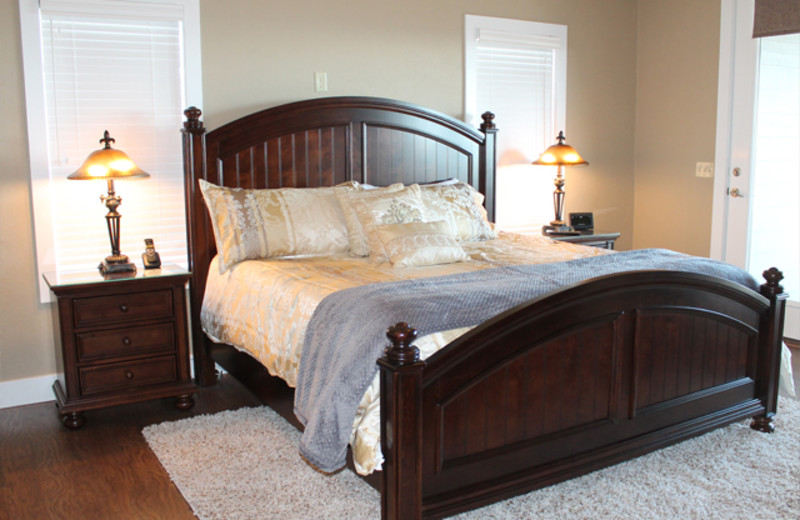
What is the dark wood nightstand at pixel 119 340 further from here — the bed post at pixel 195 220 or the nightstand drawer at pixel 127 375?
the bed post at pixel 195 220

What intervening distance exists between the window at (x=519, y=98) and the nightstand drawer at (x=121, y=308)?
7.27 ft

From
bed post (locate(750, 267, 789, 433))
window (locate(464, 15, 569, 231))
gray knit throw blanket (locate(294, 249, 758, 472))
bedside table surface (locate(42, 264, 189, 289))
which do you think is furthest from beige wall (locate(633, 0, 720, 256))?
bedside table surface (locate(42, 264, 189, 289))

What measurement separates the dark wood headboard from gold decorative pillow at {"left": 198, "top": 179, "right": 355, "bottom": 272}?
181 mm

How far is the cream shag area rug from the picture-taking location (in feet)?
7.61

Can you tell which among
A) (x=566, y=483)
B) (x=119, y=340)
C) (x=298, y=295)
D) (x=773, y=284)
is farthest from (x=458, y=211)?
(x=119, y=340)

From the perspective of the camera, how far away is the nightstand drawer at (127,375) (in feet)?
10.3

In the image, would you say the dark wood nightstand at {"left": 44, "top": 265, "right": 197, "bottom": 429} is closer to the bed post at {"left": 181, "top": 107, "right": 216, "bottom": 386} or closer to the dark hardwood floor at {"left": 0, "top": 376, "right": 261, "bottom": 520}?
the dark hardwood floor at {"left": 0, "top": 376, "right": 261, "bottom": 520}

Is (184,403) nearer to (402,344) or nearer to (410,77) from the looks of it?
(402,344)

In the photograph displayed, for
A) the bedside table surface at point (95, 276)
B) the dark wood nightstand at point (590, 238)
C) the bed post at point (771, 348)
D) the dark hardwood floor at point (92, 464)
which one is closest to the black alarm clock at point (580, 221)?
the dark wood nightstand at point (590, 238)

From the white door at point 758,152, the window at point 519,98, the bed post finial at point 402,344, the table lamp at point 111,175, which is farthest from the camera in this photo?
the window at point 519,98

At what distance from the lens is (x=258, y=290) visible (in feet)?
9.86

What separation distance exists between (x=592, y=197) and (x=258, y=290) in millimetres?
2910

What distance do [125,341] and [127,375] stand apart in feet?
0.52

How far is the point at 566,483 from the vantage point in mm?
2504
